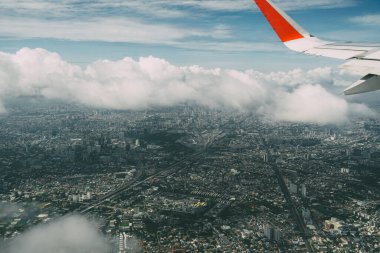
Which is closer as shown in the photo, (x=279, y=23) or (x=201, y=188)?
(x=279, y=23)

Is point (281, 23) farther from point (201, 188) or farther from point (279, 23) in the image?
point (201, 188)

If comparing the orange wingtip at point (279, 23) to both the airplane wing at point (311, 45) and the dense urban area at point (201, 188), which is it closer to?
the airplane wing at point (311, 45)

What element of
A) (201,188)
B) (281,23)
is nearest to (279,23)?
(281,23)

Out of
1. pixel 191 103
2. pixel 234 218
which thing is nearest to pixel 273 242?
pixel 234 218

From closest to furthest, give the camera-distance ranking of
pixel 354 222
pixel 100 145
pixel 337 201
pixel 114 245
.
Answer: pixel 114 245 < pixel 354 222 < pixel 337 201 < pixel 100 145

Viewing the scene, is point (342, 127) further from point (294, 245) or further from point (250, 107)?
point (294, 245)

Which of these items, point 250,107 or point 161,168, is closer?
point 161,168

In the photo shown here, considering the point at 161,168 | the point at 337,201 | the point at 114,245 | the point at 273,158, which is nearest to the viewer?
the point at 114,245

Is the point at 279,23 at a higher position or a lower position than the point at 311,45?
higher
